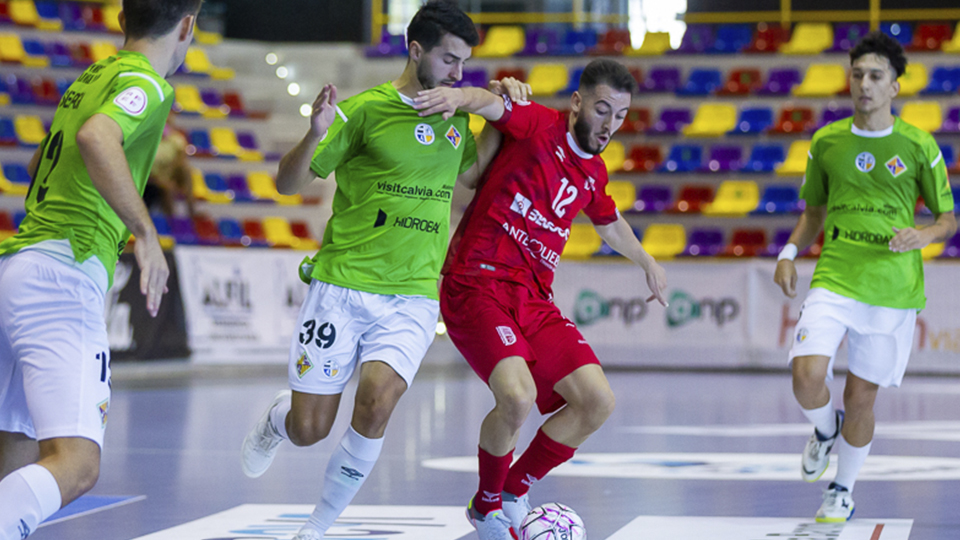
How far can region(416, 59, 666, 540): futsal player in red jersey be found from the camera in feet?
13.8

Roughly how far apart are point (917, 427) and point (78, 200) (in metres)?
6.84

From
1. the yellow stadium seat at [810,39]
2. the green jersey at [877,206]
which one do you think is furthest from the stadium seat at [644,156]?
the green jersey at [877,206]

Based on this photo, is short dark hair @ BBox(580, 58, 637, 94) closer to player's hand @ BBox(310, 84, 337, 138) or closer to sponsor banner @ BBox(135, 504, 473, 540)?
player's hand @ BBox(310, 84, 337, 138)

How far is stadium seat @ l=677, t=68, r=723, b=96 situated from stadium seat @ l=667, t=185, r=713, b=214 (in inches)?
51.7

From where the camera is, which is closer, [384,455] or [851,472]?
[851,472]

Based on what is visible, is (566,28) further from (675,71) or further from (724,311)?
(724,311)

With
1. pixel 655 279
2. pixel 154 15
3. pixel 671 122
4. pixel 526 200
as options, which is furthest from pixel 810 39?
pixel 154 15

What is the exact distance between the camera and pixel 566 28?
1770 centimetres

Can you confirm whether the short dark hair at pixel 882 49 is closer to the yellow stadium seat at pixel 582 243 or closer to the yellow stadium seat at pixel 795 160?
the yellow stadium seat at pixel 582 243

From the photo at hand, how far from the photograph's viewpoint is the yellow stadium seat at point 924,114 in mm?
14789

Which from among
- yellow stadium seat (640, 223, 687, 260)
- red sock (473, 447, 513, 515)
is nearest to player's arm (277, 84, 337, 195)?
red sock (473, 447, 513, 515)

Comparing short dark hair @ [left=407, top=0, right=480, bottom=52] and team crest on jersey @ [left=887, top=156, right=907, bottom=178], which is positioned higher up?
short dark hair @ [left=407, top=0, right=480, bottom=52]

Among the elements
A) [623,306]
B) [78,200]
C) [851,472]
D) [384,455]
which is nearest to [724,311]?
[623,306]

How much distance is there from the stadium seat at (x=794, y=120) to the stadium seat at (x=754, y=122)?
14 centimetres
